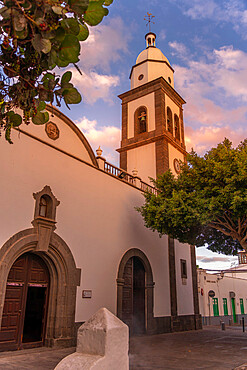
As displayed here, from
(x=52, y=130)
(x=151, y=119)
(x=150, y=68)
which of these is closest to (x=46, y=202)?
(x=52, y=130)

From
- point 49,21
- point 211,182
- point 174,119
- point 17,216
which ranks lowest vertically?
point 49,21

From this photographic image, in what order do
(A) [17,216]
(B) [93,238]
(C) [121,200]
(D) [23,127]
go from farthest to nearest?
(C) [121,200]
(B) [93,238]
(D) [23,127]
(A) [17,216]

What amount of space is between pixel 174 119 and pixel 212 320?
15.3m

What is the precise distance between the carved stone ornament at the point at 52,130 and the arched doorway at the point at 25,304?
4633 mm

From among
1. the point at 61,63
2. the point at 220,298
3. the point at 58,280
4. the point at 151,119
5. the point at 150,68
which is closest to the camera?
the point at 61,63

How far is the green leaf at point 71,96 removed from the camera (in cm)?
225

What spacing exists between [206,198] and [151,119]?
1007 cm

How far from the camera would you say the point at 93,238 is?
11766 mm

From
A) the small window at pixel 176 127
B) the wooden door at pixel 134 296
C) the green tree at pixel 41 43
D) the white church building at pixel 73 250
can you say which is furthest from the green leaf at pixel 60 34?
the small window at pixel 176 127

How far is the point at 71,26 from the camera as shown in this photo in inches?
75.2

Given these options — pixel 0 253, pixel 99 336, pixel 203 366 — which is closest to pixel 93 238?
pixel 0 253

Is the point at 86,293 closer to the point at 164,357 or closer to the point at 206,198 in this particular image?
the point at 164,357

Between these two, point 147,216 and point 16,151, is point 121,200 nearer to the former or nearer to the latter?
point 147,216

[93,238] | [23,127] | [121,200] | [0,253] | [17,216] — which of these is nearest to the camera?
[0,253]
